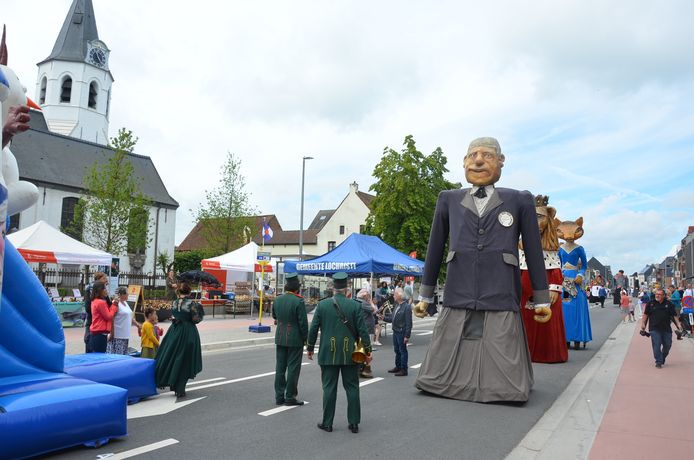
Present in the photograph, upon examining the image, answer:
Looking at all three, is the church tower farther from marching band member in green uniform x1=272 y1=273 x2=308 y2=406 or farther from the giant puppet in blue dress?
marching band member in green uniform x1=272 y1=273 x2=308 y2=406

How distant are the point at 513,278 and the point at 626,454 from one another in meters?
2.91

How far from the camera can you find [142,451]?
5.24 m

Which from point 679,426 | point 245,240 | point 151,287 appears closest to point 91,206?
point 151,287

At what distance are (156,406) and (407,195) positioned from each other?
29.6 meters

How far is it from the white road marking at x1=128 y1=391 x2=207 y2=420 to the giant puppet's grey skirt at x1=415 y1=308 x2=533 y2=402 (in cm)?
338

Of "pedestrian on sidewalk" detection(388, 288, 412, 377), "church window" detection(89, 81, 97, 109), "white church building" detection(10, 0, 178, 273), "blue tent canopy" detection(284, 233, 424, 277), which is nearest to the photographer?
"pedestrian on sidewalk" detection(388, 288, 412, 377)

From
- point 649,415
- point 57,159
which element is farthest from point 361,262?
point 57,159

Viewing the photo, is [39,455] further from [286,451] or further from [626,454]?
[626,454]

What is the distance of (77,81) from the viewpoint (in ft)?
194

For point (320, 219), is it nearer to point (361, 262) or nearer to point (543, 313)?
point (361, 262)

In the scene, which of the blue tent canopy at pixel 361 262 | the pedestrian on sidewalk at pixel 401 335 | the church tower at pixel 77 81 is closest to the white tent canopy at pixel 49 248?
the blue tent canopy at pixel 361 262

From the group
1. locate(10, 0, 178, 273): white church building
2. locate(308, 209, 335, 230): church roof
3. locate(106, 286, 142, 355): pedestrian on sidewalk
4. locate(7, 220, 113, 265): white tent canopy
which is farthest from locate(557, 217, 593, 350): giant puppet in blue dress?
locate(308, 209, 335, 230): church roof

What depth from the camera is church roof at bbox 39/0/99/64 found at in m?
59.7

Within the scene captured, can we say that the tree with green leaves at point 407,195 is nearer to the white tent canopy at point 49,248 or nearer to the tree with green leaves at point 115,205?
the tree with green leaves at point 115,205
